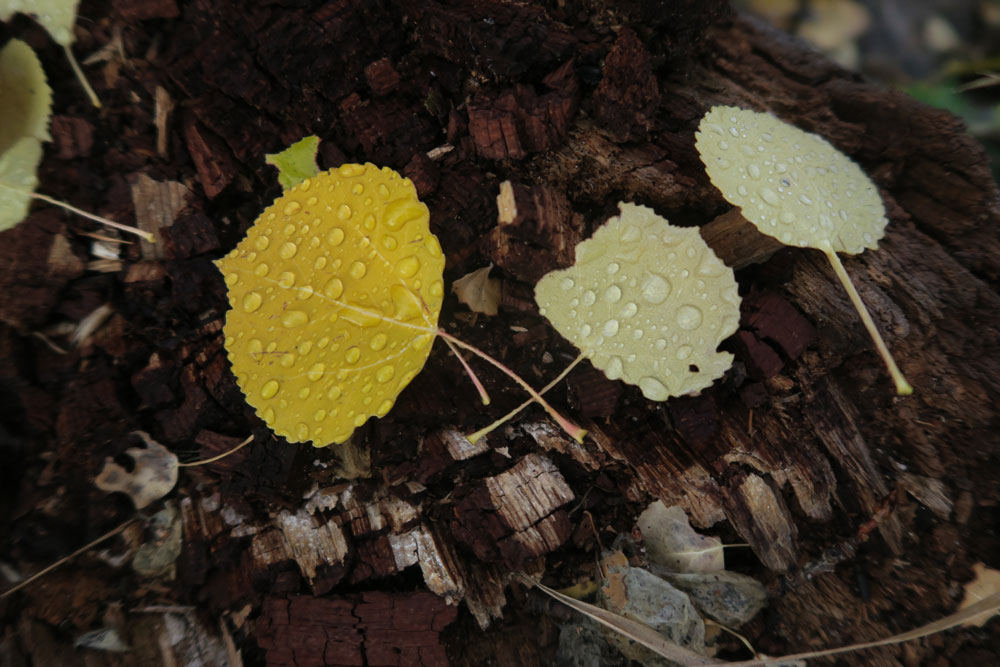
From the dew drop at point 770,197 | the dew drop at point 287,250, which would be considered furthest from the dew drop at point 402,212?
the dew drop at point 770,197

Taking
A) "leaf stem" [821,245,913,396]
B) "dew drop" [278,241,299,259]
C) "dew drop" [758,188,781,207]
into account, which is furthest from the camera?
"dew drop" [278,241,299,259]

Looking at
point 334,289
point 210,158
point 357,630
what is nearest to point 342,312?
point 334,289

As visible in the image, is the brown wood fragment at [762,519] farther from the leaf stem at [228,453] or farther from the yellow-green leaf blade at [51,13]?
the yellow-green leaf blade at [51,13]

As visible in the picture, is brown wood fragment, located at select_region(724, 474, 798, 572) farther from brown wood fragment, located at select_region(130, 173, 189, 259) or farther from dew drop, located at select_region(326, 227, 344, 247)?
brown wood fragment, located at select_region(130, 173, 189, 259)

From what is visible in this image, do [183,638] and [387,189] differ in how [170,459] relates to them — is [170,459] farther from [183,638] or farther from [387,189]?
[387,189]

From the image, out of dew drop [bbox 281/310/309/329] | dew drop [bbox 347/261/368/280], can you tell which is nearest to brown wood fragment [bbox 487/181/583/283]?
dew drop [bbox 347/261/368/280]

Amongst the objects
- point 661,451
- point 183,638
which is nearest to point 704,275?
point 661,451

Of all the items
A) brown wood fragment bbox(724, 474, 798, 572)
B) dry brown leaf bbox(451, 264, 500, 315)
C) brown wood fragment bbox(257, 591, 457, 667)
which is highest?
dry brown leaf bbox(451, 264, 500, 315)
